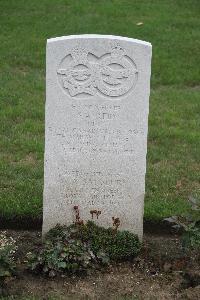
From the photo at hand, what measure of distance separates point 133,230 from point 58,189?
0.68 m

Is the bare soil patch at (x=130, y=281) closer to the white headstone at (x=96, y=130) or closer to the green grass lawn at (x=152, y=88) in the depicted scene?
the white headstone at (x=96, y=130)

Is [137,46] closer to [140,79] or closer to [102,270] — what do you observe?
[140,79]

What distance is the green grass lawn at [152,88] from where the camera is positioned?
6.35m

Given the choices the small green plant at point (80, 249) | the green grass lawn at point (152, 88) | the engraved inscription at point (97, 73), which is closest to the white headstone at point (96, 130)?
the engraved inscription at point (97, 73)

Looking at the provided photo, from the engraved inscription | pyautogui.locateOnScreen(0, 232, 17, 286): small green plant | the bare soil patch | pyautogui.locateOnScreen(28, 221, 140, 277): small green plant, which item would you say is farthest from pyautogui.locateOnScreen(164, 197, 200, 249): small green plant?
pyautogui.locateOnScreen(0, 232, 17, 286): small green plant

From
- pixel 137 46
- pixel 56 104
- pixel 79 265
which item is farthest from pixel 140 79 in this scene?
pixel 79 265

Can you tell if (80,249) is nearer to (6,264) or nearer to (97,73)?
(6,264)

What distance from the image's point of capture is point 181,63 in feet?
33.3

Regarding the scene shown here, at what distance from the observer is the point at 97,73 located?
5051 mm

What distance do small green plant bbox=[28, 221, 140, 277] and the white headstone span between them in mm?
118

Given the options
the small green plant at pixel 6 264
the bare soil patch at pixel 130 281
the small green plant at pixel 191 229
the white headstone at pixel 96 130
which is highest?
the white headstone at pixel 96 130

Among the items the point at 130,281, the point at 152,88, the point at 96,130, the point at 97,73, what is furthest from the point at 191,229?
the point at 152,88

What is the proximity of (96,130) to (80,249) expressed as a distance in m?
0.90

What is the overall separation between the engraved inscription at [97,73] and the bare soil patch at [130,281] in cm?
129
